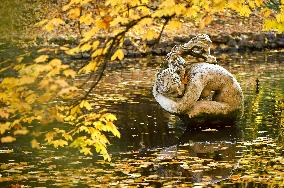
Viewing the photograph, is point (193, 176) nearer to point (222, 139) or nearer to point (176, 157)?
point (176, 157)

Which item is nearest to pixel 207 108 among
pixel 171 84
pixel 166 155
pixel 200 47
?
pixel 171 84

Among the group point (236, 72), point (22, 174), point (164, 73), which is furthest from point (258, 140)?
point (236, 72)

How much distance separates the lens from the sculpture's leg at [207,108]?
9.36 metres

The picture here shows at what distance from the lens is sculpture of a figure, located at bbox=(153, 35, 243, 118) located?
9.36 m

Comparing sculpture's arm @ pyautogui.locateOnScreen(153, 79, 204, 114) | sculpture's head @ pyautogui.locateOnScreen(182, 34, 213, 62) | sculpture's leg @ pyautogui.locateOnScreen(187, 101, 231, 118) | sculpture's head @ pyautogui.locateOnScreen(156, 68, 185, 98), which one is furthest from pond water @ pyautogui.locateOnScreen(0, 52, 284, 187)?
sculpture's head @ pyautogui.locateOnScreen(182, 34, 213, 62)

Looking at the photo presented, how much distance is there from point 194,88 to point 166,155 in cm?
179

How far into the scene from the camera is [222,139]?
28.7 feet

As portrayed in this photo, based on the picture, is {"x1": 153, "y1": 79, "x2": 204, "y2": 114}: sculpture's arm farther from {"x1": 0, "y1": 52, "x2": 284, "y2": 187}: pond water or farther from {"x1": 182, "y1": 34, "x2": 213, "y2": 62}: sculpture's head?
{"x1": 182, "y1": 34, "x2": 213, "y2": 62}: sculpture's head

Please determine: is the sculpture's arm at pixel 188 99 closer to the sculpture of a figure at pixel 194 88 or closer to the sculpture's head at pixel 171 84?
the sculpture of a figure at pixel 194 88

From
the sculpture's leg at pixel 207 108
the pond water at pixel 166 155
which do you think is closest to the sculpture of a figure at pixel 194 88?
the sculpture's leg at pixel 207 108

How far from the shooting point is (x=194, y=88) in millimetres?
9336

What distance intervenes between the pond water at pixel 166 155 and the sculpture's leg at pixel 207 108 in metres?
0.23

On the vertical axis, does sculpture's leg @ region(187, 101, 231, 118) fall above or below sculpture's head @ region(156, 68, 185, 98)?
below

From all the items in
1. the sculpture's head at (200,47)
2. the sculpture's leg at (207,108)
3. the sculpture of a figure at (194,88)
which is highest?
the sculpture's head at (200,47)
